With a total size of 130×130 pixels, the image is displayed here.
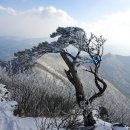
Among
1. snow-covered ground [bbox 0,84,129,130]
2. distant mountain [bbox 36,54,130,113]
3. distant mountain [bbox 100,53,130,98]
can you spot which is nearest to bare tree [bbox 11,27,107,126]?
snow-covered ground [bbox 0,84,129,130]

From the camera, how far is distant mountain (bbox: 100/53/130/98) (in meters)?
138

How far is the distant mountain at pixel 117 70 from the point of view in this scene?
454 ft

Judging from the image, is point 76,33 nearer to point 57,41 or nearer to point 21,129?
point 57,41

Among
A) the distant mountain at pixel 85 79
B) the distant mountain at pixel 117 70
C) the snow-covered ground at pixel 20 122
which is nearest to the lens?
the snow-covered ground at pixel 20 122

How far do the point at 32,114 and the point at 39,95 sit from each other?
1.38 metres

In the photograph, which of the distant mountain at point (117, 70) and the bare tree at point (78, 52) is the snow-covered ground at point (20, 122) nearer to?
the bare tree at point (78, 52)

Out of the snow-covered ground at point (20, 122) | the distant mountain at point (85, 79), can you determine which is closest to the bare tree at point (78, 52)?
the snow-covered ground at point (20, 122)

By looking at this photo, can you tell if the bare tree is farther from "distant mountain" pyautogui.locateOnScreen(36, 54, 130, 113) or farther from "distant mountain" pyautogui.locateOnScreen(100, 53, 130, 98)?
"distant mountain" pyautogui.locateOnScreen(100, 53, 130, 98)

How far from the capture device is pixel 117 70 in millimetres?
151875

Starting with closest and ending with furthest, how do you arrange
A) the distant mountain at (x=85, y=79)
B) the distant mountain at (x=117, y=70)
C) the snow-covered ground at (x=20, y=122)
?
the snow-covered ground at (x=20, y=122), the distant mountain at (x=85, y=79), the distant mountain at (x=117, y=70)

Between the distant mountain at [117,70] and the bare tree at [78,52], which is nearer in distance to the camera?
the bare tree at [78,52]

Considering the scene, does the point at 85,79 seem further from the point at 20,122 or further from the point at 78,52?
the point at 20,122

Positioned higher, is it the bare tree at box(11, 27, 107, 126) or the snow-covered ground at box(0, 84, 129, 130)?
the bare tree at box(11, 27, 107, 126)

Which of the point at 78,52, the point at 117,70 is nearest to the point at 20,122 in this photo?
the point at 78,52
